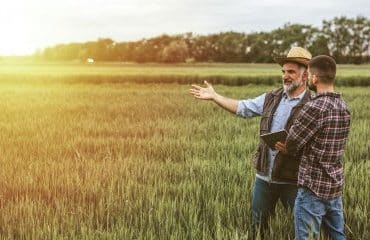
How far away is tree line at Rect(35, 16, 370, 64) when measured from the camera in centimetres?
7869

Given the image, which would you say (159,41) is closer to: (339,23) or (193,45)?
(193,45)

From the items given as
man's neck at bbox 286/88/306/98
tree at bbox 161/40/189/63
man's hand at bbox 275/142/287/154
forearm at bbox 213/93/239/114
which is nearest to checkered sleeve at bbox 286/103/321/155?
man's hand at bbox 275/142/287/154

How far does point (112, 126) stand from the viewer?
392 inches

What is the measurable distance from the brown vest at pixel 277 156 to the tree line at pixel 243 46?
72.1 metres

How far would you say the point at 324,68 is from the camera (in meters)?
3.00

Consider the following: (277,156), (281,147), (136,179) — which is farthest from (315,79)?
(136,179)

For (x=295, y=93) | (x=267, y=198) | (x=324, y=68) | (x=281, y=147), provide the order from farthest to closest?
(x=267, y=198) < (x=295, y=93) < (x=281, y=147) < (x=324, y=68)

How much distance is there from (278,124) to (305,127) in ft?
1.52

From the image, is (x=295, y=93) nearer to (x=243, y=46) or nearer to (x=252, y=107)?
(x=252, y=107)

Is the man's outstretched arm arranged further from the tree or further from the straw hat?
the tree

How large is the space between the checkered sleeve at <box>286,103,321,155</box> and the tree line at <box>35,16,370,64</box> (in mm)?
72576

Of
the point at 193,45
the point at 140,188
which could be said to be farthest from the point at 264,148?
the point at 193,45

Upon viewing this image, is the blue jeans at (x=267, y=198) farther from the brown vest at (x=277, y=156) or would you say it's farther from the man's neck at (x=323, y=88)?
the man's neck at (x=323, y=88)

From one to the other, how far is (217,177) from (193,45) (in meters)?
83.0
